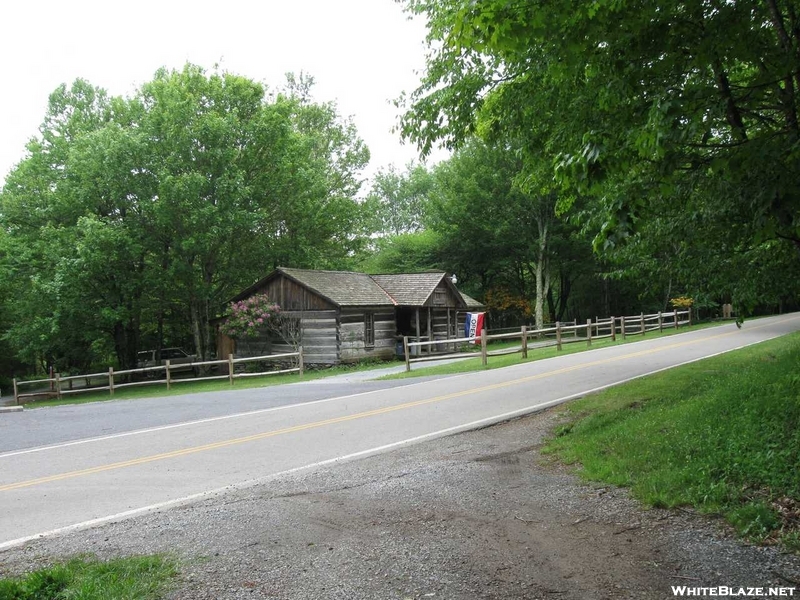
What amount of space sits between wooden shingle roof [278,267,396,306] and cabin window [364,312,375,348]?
75 cm

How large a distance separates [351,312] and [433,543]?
22.9 metres

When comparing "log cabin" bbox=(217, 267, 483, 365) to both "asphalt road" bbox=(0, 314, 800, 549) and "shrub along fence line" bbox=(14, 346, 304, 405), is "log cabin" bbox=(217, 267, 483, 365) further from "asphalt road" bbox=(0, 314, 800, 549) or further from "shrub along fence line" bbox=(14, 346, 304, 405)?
"asphalt road" bbox=(0, 314, 800, 549)

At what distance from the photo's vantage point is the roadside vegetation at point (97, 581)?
415cm

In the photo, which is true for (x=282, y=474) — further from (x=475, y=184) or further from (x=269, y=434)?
(x=475, y=184)

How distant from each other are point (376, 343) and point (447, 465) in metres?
21.5

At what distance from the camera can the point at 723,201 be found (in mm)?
6590

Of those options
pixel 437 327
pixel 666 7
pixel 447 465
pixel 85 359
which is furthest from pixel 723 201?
pixel 85 359

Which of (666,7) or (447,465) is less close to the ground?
(666,7)

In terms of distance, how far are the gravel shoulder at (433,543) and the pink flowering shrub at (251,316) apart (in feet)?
67.2

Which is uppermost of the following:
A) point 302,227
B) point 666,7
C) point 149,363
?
point 302,227

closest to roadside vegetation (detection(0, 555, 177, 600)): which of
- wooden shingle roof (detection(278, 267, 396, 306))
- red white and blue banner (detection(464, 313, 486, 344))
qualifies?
wooden shingle roof (detection(278, 267, 396, 306))

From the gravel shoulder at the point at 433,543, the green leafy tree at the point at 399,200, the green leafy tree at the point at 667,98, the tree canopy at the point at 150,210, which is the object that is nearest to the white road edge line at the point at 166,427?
the gravel shoulder at the point at 433,543

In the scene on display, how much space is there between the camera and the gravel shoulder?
13.6 ft

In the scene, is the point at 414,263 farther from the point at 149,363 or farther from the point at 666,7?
the point at 666,7
